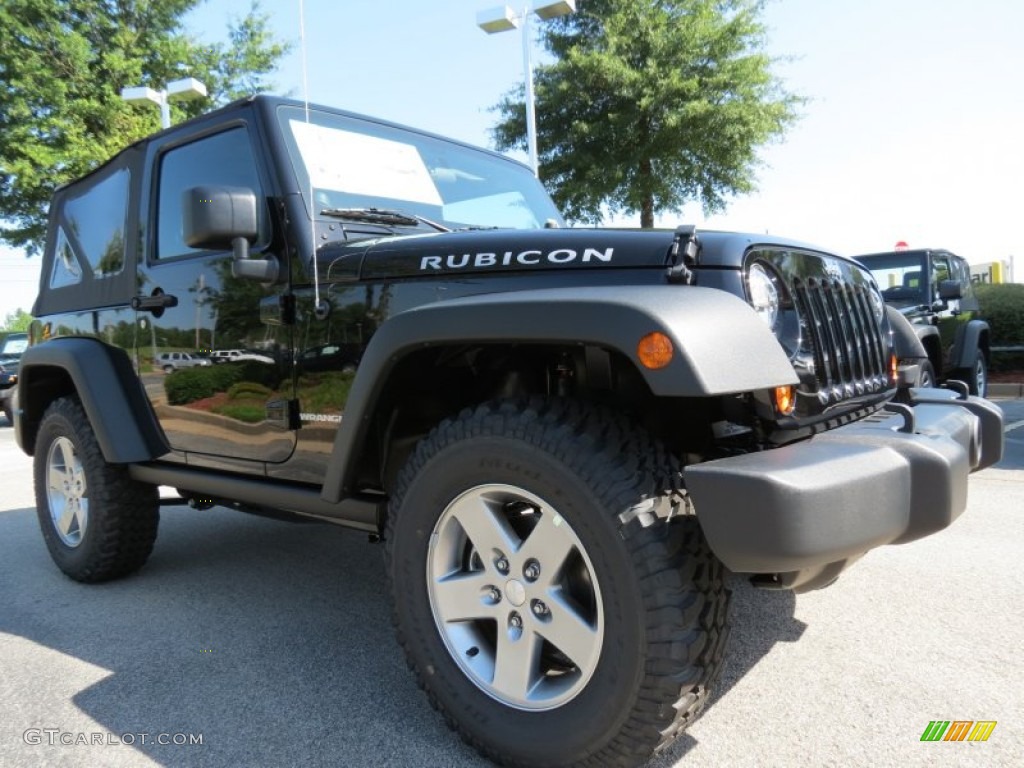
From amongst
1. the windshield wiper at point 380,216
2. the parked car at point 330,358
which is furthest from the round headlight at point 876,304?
the parked car at point 330,358

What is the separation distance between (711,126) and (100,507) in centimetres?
1297

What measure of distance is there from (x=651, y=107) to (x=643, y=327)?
43.8 ft

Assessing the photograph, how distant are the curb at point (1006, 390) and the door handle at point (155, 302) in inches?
442

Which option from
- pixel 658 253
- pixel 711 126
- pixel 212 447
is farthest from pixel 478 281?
pixel 711 126

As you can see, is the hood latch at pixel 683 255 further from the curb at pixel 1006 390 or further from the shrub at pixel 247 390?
the curb at pixel 1006 390

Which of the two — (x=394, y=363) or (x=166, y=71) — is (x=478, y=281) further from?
(x=166, y=71)

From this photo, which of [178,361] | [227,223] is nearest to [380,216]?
[227,223]

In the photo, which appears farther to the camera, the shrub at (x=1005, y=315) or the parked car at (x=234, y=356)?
the shrub at (x=1005, y=315)

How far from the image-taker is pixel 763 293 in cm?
190

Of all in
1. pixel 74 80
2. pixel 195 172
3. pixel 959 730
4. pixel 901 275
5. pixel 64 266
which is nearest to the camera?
pixel 959 730

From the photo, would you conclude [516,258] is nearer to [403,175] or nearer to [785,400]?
[785,400]

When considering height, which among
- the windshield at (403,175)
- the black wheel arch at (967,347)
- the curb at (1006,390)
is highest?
the windshield at (403,175)

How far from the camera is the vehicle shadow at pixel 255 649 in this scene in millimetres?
2051

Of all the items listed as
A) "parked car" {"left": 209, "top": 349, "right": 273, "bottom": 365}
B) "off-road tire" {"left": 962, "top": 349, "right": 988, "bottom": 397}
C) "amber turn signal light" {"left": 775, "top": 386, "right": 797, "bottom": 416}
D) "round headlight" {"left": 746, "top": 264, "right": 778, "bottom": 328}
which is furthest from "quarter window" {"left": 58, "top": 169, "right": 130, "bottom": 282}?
"off-road tire" {"left": 962, "top": 349, "right": 988, "bottom": 397}
